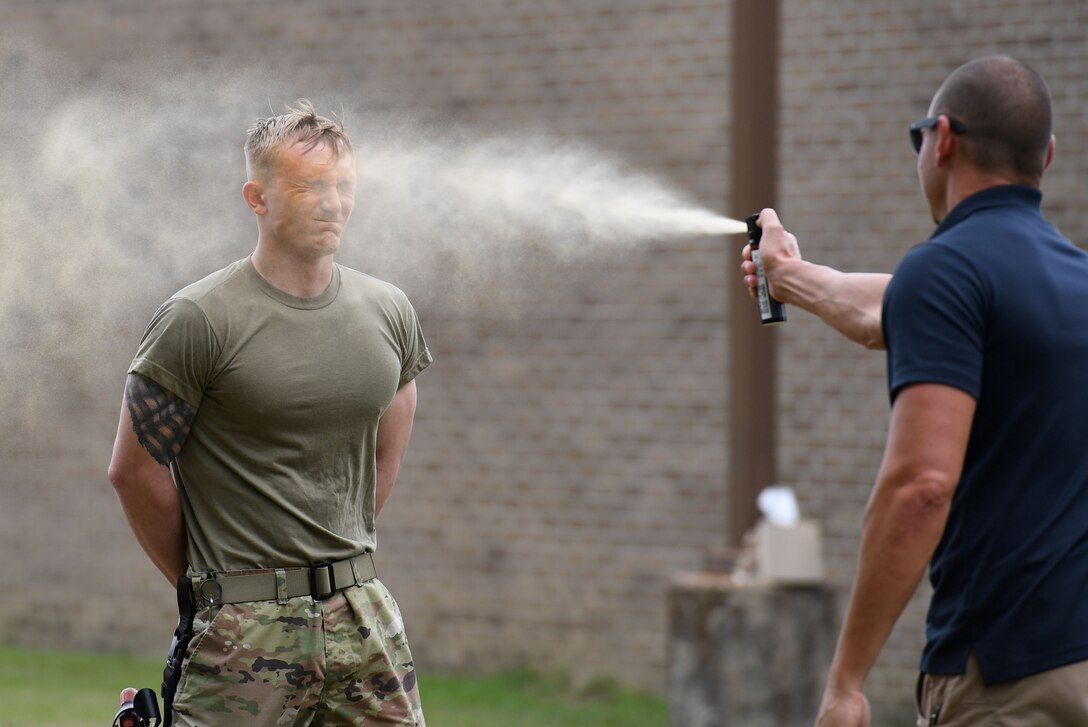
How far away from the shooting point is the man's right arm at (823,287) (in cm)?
332

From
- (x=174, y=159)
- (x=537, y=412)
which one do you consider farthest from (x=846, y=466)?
(x=174, y=159)

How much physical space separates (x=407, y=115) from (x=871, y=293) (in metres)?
6.57

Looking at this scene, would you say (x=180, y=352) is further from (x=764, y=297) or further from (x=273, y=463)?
(x=764, y=297)

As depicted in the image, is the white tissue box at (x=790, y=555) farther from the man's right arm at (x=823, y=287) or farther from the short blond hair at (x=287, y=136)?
the short blond hair at (x=287, y=136)

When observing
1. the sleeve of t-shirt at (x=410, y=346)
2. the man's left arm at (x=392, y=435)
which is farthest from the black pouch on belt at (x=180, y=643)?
the sleeve of t-shirt at (x=410, y=346)

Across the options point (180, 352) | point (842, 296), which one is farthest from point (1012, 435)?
point (180, 352)

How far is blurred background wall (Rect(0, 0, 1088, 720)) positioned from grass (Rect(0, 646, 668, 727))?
0.49ft

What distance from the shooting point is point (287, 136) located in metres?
3.58

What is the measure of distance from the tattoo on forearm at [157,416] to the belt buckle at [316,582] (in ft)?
1.48

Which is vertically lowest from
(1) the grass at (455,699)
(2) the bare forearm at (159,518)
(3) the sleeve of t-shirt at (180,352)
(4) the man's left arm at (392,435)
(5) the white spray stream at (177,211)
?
(1) the grass at (455,699)

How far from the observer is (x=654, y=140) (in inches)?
346

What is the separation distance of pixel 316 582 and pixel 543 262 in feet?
18.5

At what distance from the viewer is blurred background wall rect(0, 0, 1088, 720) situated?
8.17m

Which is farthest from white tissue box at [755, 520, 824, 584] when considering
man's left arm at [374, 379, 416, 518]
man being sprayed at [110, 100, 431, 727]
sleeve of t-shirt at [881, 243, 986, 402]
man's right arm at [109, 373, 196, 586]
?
sleeve of t-shirt at [881, 243, 986, 402]
